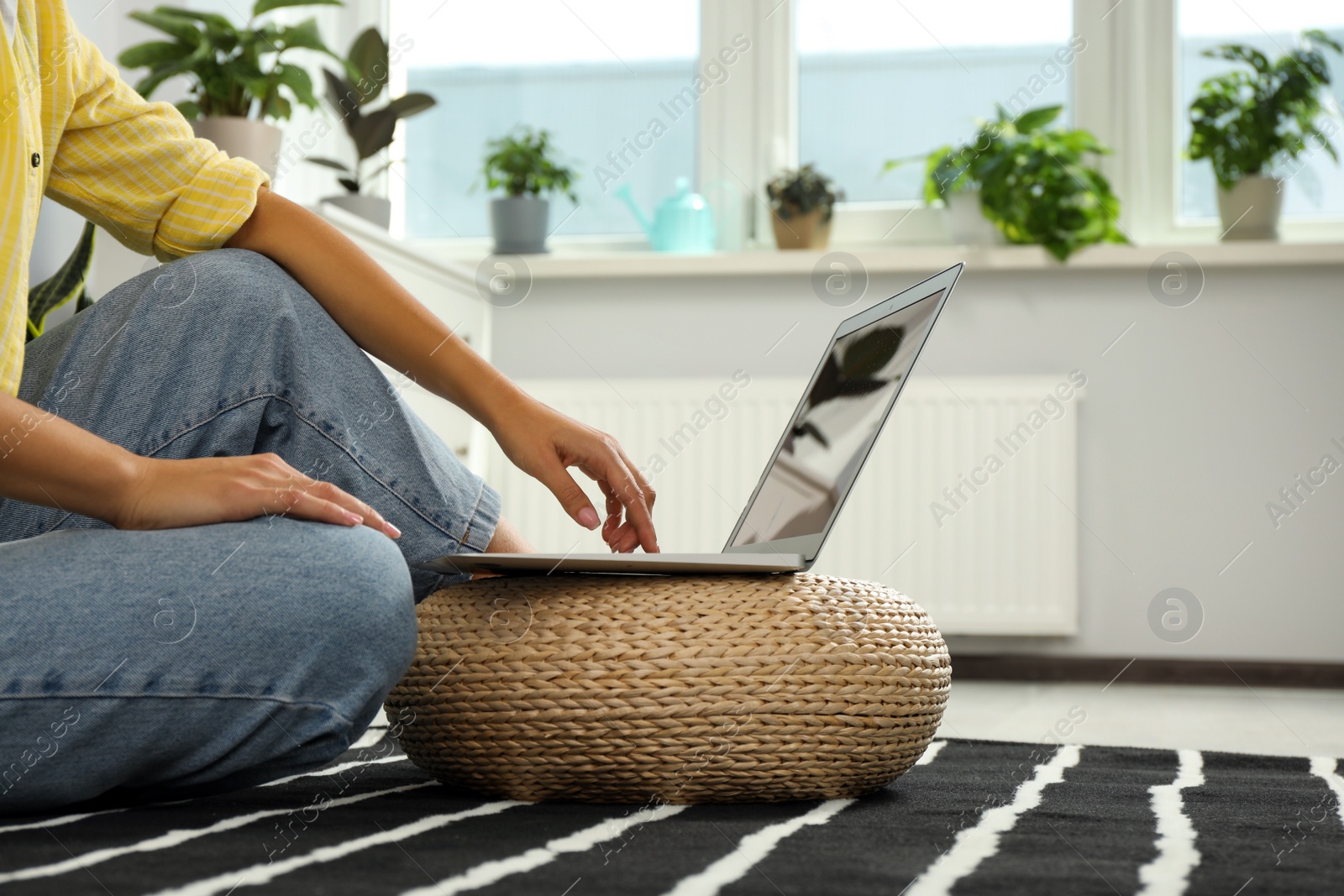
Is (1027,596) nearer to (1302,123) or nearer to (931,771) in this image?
(1302,123)

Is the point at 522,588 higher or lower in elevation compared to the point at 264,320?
lower

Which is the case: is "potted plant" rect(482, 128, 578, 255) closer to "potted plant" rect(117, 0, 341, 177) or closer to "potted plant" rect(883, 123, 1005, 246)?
"potted plant" rect(117, 0, 341, 177)

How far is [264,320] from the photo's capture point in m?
0.84

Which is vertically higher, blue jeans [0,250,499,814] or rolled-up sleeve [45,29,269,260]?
rolled-up sleeve [45,29,269,260]

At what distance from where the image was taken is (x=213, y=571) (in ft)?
2.29

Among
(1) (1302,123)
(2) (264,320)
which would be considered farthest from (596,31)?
(2) (264,320)

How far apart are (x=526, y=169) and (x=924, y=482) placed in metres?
0.94

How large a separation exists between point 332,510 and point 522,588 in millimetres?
161

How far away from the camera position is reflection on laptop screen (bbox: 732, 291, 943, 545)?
882 mm

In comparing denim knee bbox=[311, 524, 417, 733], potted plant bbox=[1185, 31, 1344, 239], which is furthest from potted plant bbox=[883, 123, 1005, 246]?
denim knee bbox=[311, 524, 417, 733]

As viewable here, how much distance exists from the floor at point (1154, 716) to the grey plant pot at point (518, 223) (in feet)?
3.72

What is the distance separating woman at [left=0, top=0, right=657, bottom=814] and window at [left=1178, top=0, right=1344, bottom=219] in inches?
70.3

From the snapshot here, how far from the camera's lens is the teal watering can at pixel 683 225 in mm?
2410

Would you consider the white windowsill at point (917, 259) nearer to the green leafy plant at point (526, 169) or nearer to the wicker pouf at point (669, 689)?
the green leafy plant at point (526, 169)
